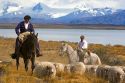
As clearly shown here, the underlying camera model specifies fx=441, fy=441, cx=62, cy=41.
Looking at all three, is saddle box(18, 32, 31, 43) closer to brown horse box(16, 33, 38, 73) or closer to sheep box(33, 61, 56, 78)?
brown horse box(16, 33, 38, 73)

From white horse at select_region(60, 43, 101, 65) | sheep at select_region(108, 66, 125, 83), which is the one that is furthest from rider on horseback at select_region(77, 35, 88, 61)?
sheep at select_region(108, 66, 125, 83)

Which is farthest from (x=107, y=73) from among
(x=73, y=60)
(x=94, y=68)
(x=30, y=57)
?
(x=73, y=60)

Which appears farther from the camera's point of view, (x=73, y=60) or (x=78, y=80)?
(x=73, y=60)

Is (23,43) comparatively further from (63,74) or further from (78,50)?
(78,50)

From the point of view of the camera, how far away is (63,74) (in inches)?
682

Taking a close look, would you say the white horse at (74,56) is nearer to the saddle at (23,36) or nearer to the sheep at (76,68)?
the sheep at (76,68)

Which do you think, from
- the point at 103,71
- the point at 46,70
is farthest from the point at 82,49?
the point at 46,70

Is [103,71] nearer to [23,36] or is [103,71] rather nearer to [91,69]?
[91,69]

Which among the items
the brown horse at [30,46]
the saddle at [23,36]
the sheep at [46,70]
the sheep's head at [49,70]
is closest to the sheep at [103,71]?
the sheep at [46,70]

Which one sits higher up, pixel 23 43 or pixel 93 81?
pixel 23 43

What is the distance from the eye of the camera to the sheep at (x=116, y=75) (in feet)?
49.5

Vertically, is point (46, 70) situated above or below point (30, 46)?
below

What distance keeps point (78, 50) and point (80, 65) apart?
320cm

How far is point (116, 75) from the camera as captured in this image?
15195 millimetres
